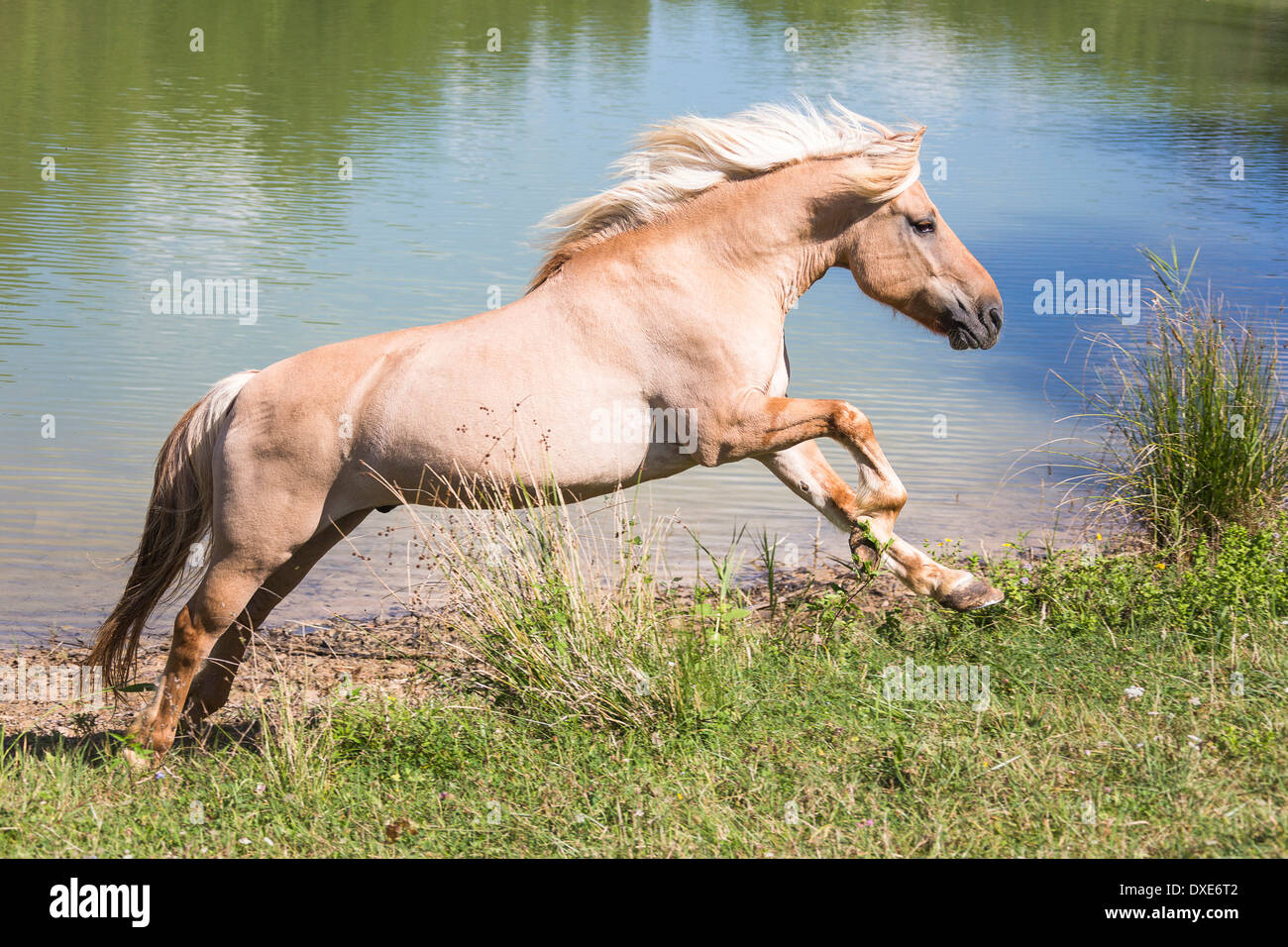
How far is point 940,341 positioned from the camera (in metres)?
12.9

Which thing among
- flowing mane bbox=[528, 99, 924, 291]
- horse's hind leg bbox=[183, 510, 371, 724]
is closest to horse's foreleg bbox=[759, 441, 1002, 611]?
flowing mane bbox=[528, 99, 924, 291]

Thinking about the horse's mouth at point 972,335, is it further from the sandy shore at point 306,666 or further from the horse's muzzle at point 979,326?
the sandy shore at point 306,666

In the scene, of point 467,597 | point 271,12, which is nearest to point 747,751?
point 467,597

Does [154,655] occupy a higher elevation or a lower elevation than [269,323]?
lower

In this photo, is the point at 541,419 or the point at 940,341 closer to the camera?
the point at 541,419

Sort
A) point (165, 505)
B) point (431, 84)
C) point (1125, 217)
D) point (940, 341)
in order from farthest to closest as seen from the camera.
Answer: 1. point (431, 84)
2. point (1125, 217)
3. point (940, 341)
4. point (165, 505)

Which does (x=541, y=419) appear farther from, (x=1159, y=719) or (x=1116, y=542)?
(x=1116, y=542)

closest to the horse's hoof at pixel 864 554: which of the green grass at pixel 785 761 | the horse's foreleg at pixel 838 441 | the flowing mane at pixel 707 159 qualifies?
the horse's foreleg at pixel 838 441

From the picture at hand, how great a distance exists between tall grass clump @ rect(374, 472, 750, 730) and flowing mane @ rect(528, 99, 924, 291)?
120 centimetres

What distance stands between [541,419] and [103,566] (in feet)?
12.4

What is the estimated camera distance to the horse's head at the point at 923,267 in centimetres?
542

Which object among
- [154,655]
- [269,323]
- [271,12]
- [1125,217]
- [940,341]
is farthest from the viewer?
[271,12]

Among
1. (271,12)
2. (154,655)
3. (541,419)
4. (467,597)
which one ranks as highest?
(271,12)

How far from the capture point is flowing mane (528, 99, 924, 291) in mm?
5512
